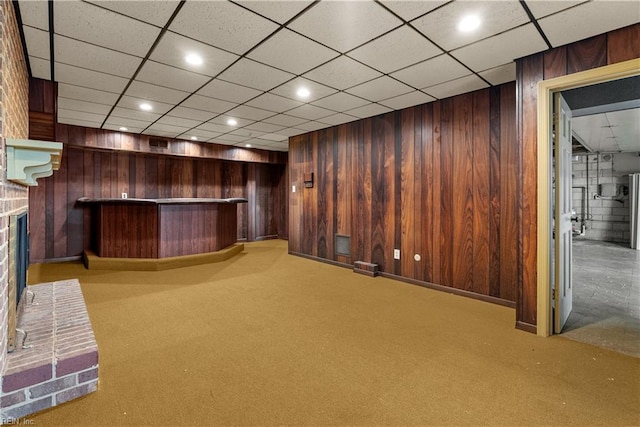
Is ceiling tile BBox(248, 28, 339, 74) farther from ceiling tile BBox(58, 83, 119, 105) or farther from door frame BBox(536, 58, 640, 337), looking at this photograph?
ceiling tile BBox(58, 83, 119, 105)

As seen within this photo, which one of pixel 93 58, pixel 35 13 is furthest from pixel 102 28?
pixel 93 58

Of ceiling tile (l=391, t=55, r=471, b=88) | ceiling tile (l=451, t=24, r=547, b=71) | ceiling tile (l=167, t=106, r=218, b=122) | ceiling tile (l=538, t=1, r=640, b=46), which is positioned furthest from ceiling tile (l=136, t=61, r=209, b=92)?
ceiling tile (l=538, t=1, r=640, b=46)

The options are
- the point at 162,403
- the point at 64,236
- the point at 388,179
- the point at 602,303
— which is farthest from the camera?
the point at 64,236

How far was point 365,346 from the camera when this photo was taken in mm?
2371

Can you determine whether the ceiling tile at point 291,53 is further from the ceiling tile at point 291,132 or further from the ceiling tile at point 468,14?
the ceiling tile at point 291,132

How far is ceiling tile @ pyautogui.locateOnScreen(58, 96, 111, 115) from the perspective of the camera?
13.1 feet

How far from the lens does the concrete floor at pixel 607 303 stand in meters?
2.55

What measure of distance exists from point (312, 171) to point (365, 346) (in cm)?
399

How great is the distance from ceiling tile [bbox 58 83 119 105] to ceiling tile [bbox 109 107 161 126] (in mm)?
371

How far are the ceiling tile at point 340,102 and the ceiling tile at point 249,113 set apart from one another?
2.75ft

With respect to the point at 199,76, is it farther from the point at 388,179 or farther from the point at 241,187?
the point at 241,187

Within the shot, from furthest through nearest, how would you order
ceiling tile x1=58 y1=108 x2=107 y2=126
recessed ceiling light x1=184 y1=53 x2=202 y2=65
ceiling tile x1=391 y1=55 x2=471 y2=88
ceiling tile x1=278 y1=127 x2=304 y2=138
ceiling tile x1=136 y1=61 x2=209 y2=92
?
ceiling tile x1=278 y1=127 x2=304 y2=138 → ceiling tile x1=58 y1=108 x2=107 y2=126 → ceiling tile x1=136 y1=61 x2=209 y2=92 → ceiling tile x1=391 y1=55 x2=471 y2=88 → recessed ceiling light x1=184 y1=53 x2=202 y2=65

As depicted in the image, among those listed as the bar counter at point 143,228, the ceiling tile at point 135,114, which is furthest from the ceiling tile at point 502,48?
the bar counter at point 143,228

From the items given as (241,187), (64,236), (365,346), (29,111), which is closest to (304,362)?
(365,346)
